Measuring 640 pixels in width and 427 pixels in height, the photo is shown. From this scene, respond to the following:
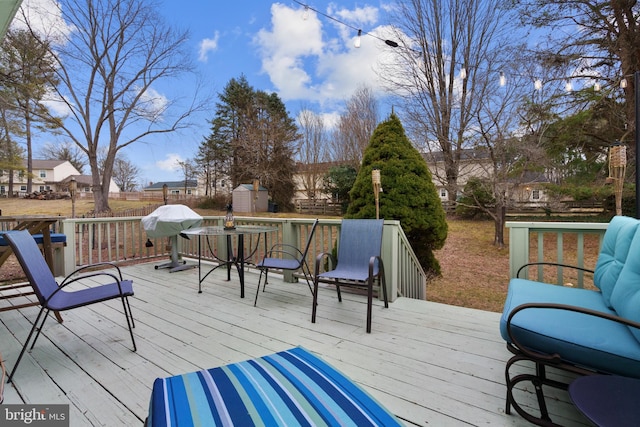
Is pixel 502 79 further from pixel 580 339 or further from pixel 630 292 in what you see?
pixel 580 339

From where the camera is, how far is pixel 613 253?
6.24 feet

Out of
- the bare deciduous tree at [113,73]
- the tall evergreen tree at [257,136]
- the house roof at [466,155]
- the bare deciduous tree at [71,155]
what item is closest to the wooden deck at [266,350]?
the house roof at [466,155]

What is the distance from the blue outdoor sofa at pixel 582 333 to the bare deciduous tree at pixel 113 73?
12.5m

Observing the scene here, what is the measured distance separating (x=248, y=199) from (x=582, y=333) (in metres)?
15.2

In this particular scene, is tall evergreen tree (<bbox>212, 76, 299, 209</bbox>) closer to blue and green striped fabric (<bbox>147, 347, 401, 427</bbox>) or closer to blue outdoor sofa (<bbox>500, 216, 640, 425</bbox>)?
blue outdoor sofa (<bbox>500, 216, 640, 425</bbox>)

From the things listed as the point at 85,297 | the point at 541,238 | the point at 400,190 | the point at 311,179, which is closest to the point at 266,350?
the point at 85,297

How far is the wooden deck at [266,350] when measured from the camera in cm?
157

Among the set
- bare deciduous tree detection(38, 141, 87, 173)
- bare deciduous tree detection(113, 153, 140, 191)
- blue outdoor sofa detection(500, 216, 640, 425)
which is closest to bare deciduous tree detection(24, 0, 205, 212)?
bare deciduous tree detection(38, 141, 87, 173)

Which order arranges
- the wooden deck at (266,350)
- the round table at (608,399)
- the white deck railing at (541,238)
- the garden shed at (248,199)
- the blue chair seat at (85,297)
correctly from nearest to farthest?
the round table at (608,399), the wooden deck at (266,350), the blue chair seat at (85,297), the white deck railing at (541,238), the garden shed at (248,199)

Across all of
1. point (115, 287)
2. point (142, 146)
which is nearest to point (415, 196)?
point (115, 287)

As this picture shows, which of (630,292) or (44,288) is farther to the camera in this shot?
(44,288)

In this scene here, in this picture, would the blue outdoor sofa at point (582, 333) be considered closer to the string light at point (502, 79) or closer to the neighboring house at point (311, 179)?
the string light at point (502, 79)

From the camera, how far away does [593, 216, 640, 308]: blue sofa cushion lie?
1691mm

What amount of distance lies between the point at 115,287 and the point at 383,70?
10.5 m
